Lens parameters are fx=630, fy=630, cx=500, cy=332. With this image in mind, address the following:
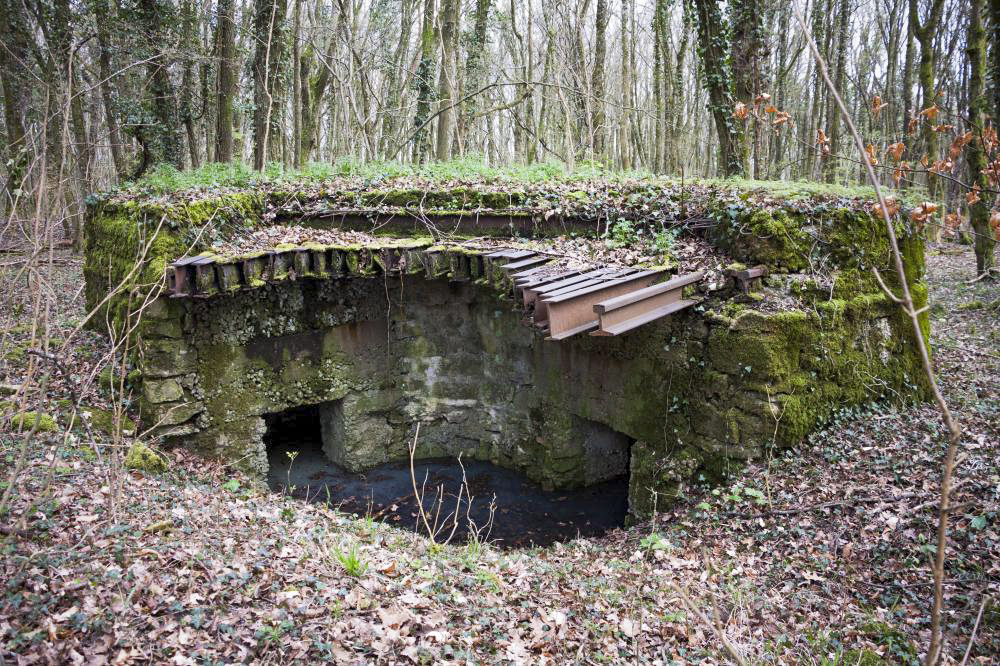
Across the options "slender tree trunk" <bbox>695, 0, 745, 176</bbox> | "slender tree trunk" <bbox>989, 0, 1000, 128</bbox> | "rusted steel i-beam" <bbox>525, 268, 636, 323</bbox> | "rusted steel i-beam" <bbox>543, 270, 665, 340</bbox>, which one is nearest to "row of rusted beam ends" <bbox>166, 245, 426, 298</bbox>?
"rusted steel i-beam" <bbox>525, 268, 636, 323</bbox>

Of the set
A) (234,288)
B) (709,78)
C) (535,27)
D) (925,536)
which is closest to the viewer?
(925,536)

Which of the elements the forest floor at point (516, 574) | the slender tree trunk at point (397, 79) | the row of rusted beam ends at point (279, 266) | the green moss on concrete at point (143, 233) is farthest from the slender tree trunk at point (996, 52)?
the slender tree trunk at point (397, 79)

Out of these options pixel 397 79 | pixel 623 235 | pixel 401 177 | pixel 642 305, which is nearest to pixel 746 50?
pixel 623 235

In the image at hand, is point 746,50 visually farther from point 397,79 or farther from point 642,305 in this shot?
point 397,79

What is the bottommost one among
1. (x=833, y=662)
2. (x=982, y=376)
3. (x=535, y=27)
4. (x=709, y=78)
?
(x=833, y=662)

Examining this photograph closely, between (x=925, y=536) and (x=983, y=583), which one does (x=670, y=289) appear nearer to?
(x=925, y=536)

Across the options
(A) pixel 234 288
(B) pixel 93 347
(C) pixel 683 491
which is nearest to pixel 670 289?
(C) pixel 683 491

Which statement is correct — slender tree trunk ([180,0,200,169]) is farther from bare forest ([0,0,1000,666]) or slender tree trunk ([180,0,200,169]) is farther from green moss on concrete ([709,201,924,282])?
green moss on concrete ([709,201,924,282])

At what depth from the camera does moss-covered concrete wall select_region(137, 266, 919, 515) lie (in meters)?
5.79

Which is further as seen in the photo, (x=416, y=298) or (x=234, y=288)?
(x=416, y=298)

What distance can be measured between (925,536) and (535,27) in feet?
76.5

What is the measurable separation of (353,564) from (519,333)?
4.27 meters

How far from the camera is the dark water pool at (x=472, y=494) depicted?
281 inches

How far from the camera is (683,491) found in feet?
19.7
